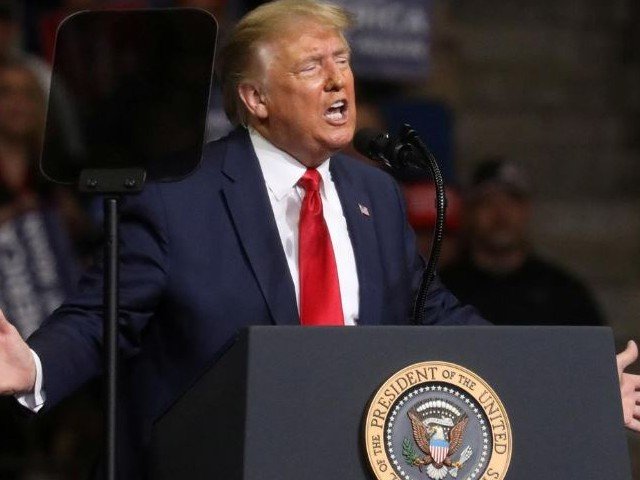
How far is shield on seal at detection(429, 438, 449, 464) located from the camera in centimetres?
252

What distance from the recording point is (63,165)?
9.03ft

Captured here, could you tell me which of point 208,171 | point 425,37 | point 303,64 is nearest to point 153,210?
point 208,171

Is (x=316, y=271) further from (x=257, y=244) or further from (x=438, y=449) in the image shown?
(x=438, y=449)

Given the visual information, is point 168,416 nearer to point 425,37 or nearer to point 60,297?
point 60,297

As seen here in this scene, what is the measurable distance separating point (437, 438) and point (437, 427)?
16 millimetres

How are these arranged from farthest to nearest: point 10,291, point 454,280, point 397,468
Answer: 1. point 454,280
2. point 10,291
3. point 397,468

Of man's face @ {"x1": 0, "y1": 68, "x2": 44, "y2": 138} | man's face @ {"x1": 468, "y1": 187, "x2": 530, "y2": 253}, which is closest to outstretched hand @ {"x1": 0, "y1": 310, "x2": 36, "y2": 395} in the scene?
man's face @ {"x1": 0, "y1": 68, "x2": 44, "y2": 138}

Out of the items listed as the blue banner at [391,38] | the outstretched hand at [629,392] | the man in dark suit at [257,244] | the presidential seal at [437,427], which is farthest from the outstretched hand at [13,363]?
the blue banner at [391,38]

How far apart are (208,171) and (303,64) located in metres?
0.26

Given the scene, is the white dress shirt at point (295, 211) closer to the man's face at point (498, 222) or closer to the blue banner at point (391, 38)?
the man's face at point (498, 222)

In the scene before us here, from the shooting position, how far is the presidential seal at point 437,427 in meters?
2.51

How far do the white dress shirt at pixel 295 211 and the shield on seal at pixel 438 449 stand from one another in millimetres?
596

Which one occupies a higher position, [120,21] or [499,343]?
[120,21]

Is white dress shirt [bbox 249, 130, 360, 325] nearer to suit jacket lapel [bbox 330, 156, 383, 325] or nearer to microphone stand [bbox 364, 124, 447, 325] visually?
suit jacket lapel [bbox 330, 156, 383, 325]
